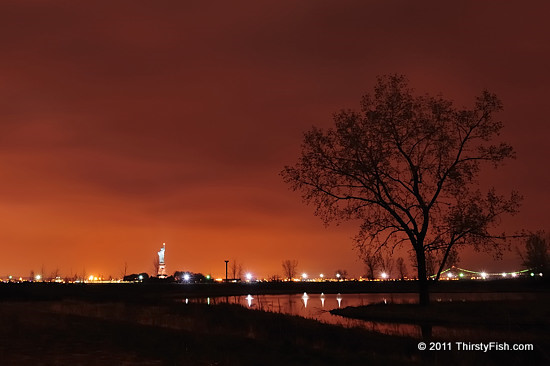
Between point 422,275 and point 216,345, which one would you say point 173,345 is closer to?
point 216,345

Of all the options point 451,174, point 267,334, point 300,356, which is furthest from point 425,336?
point 451,174

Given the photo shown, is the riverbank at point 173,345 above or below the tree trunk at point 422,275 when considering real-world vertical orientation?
below

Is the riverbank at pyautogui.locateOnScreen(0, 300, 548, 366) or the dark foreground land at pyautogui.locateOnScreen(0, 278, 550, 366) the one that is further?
the dark foreground land at pyautogui.locateOnScreen(0, 278, 550, 366)

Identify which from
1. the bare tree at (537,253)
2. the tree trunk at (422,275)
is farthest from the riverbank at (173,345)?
the bare tree at (537,253)

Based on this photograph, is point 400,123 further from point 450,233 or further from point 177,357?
point 177,357

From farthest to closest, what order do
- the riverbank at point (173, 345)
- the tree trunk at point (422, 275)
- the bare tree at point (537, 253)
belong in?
1. the bare tree at point (537, 253)
2. the tree trunk at point (422, 275)
3. the riverbank at point (173, 345)

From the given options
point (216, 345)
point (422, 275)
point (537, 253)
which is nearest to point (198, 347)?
point (216, 345)

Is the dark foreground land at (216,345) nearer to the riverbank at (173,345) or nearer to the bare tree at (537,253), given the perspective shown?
the riverbank at (173,345)

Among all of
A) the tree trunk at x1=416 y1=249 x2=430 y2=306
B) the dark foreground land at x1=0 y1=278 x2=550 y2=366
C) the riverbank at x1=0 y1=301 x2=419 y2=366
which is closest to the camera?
the riverbank at x1=0 y1=301 x2=419 y2=366

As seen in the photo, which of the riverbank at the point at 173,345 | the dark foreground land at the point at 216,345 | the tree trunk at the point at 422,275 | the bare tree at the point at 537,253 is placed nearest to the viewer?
the riverbank at the point at 173,345

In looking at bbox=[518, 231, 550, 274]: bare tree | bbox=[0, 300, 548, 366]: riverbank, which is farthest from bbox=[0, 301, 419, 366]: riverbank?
bbox=[518, 231, 550, 274]: bare tree

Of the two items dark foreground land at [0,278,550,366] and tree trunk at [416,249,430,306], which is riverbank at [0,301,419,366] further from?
tree trunk at [416,249,430,306]

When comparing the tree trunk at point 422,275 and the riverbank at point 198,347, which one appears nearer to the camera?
the riverbank at point 198,347

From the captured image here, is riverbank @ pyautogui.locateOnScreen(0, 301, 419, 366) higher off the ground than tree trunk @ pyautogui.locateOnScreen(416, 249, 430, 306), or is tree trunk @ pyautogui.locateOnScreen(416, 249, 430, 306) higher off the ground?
tree trunk @ pyautogui.locateOnScreen(416, 249, 430, 306)
